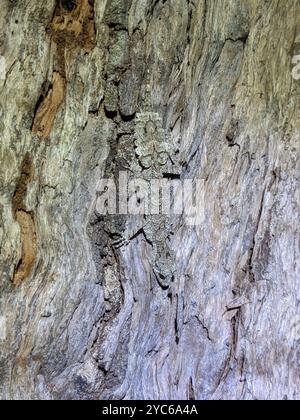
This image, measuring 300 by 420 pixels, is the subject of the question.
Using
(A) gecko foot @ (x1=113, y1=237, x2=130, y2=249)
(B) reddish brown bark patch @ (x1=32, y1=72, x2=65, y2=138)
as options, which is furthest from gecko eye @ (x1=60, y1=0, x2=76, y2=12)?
(A) gecko foot @ (x1=113, y1=237, x2=130, y2=249)

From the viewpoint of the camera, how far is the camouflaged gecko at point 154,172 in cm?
160

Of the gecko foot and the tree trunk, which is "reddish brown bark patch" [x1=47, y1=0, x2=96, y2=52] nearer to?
the tree trunk

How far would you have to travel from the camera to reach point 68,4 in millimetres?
1553

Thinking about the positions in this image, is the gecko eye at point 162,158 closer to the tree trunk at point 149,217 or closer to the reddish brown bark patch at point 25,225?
the tree trunk at point 149,217

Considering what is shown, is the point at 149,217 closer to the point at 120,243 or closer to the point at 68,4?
the point at 120,243

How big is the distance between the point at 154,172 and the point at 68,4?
56cm

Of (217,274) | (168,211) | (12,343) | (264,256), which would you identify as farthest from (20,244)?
(264,256)

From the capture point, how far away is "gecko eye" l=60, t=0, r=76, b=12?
5.08 ft

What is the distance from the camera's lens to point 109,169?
1582mm

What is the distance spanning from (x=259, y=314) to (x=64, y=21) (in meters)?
1.09

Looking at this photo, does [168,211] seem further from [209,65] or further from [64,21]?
[64,21]

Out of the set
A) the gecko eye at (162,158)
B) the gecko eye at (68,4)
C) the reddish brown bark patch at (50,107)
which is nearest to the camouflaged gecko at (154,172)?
the gecko eye at (162,158)

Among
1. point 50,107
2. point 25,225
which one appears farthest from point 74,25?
point 25,225

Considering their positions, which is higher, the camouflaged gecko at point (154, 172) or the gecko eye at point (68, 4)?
the gecko eye at point (68, 4)
